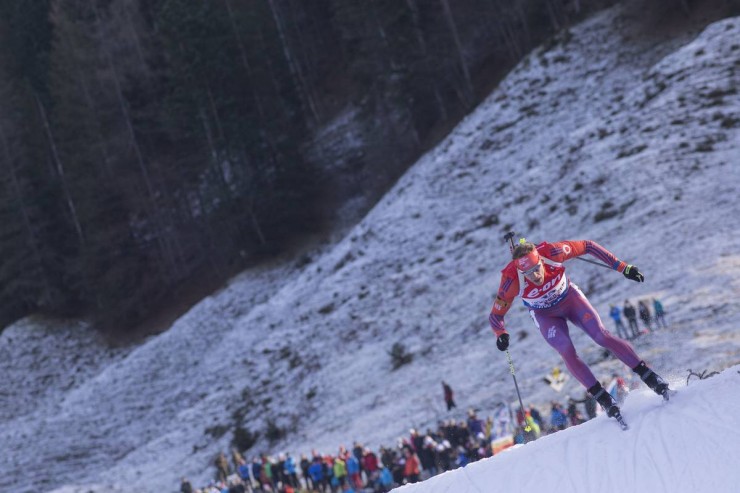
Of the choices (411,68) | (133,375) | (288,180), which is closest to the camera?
(133,375)

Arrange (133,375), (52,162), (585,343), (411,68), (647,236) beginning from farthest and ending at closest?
(52,162) < (411,68) < (133,375) < (647,236) < (585,343)

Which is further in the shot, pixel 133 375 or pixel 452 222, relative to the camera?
pixel 133 375

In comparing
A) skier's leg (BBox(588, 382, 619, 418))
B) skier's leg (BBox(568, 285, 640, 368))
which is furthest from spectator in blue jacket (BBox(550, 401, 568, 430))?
skier's leg (BBox(588, 382, 619, 418))

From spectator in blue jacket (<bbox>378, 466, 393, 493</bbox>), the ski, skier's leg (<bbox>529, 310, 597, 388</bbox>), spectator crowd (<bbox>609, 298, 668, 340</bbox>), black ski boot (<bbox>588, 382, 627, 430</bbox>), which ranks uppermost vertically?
skier's leg (<bbox>529, 310, 597, 388</bbox>)

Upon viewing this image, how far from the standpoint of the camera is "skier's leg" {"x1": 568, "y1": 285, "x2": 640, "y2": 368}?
8.67 metres

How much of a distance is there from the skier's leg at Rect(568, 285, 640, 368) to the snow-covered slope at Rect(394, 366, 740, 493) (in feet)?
1.52

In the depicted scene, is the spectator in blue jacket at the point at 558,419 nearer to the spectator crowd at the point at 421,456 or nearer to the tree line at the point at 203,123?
the spectator crowd at the point at 421,456

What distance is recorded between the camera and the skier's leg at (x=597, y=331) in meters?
8.67

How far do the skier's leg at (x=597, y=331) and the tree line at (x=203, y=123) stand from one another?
113ft

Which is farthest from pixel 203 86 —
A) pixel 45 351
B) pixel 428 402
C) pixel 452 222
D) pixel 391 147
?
pixel 428 402

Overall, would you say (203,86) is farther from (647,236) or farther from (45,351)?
(647,236)

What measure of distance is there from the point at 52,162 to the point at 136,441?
26939mm

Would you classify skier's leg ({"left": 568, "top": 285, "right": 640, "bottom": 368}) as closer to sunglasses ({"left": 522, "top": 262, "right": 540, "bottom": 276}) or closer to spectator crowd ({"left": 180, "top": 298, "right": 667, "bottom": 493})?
sunglasses ({"left": 522, "top": 262, "right": 540, "bottom": 276})

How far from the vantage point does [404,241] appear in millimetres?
34156
